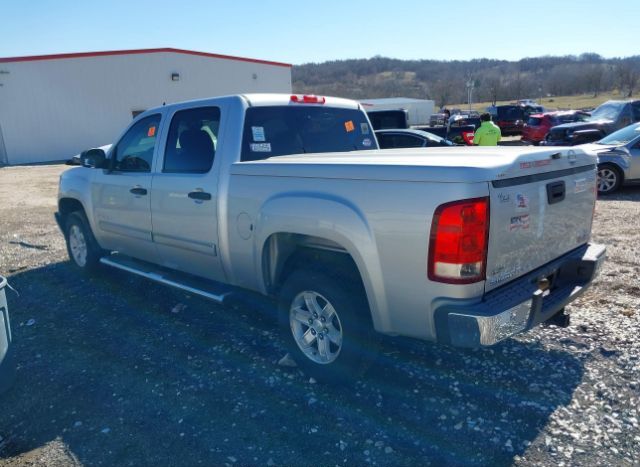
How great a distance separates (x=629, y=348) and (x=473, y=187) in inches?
90.5

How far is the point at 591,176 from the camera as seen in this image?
12.3ft

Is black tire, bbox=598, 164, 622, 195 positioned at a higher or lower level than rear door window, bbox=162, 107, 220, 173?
lower

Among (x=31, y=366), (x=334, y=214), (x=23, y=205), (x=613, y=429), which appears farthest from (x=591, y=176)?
(x=23, y=205)

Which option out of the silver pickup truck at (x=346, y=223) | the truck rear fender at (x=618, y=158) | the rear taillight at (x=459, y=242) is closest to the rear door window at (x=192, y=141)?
the silver pickup truck at (x=346, y=223)

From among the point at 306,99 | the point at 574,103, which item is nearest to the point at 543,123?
the point at 306,99

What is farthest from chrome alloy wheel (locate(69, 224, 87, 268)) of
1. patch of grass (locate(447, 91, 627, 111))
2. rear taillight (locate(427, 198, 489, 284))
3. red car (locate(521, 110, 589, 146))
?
patch of grass (locate(447, 91, 627, 111))

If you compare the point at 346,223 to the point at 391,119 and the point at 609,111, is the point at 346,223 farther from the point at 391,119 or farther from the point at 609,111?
the point at 609,111

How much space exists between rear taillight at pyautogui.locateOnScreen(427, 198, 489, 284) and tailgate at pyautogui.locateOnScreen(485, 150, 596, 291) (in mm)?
69

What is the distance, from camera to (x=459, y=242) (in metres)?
2.75

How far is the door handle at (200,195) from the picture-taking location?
13.6 feet

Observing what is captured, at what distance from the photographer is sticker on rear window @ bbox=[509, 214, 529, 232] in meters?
2.92

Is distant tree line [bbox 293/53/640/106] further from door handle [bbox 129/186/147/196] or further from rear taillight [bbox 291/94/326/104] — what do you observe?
door handle [bbox 129/186/147/196]

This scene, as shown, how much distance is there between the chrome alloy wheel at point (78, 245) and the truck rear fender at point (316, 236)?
3442mm

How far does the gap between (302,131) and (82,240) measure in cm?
339
